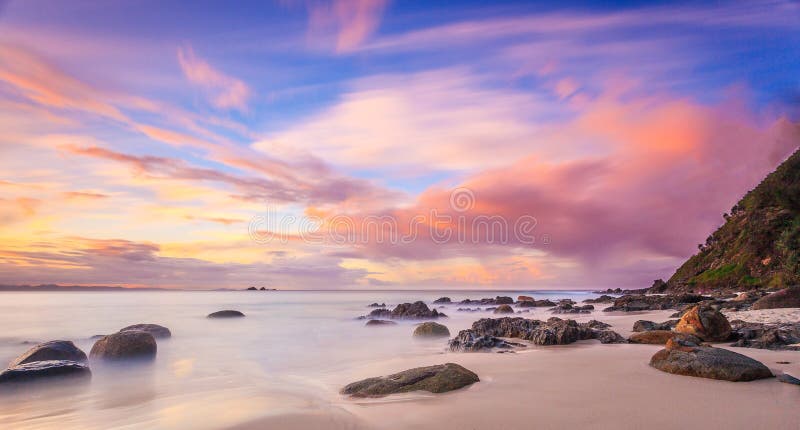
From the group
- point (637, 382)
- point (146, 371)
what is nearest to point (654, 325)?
point (637, 382)

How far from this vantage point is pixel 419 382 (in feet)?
20.8

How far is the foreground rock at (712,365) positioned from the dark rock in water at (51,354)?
12.8 meters

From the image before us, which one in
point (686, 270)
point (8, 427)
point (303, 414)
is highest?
point (686, 270)

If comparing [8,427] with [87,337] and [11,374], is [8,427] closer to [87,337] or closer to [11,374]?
[11,374]

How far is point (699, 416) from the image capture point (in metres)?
4.63

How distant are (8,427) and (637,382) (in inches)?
367

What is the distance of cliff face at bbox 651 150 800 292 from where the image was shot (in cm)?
3309

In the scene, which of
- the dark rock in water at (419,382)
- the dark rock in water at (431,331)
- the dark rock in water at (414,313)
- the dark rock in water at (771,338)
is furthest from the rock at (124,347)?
the dark rock in water at (414,313)

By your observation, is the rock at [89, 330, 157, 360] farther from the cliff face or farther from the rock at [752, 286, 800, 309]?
the cliff face

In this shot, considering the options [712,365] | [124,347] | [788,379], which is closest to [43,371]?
[124,347]

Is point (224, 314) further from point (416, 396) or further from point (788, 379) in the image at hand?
point (788, 379)

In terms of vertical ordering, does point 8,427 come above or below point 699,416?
below

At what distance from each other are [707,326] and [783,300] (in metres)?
9.88

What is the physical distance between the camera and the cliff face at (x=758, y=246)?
3309cm
